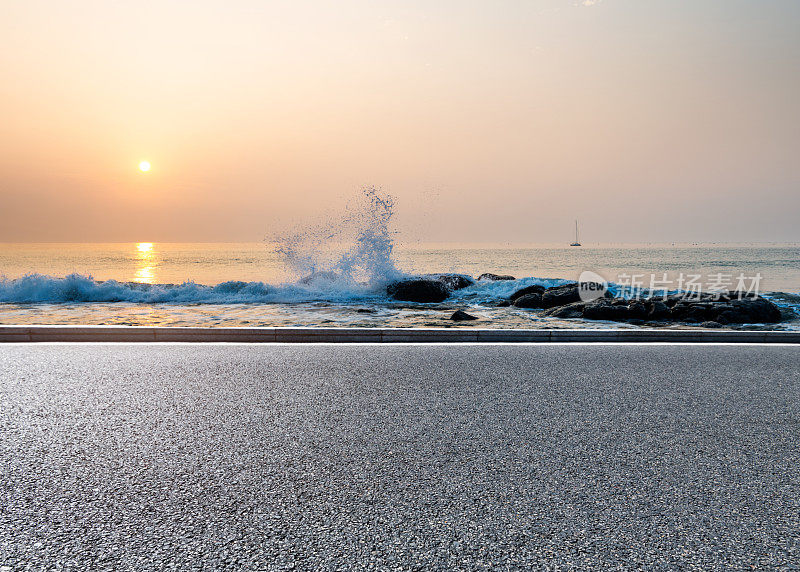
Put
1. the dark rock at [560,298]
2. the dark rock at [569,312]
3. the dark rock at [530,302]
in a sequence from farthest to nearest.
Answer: the dark rock at [530,302]
the dark rock at [560,298]
the dark rock at [569,312]

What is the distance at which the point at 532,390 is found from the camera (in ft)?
18.6

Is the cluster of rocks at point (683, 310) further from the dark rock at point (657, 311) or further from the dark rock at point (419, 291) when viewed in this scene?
the dark rock at point (419, 291)

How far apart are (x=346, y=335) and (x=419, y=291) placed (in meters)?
10.4

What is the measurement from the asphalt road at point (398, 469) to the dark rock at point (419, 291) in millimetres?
12423

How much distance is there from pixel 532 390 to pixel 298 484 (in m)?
3.03

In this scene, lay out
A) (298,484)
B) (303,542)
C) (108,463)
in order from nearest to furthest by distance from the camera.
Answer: (303,542)
(298,484)
(108,463)

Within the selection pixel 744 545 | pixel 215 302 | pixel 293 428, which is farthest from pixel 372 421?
pixel 215 302

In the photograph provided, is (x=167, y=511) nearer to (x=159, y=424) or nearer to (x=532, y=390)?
(x=159, y=424)

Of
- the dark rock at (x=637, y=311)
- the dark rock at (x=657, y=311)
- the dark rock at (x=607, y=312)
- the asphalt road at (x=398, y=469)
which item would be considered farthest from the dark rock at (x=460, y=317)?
the asphalt road at (x=398, y=469)

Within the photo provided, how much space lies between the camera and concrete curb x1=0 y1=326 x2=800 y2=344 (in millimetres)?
8797

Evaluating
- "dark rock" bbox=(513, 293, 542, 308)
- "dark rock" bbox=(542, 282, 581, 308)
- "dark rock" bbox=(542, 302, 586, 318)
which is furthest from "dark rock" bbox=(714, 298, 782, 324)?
"dark rock" bbox=(513, 293, 542, 308)

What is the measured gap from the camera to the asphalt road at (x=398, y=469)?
2633 mm

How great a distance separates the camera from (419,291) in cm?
1912

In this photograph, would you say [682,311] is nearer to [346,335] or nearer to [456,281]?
[346,335]
